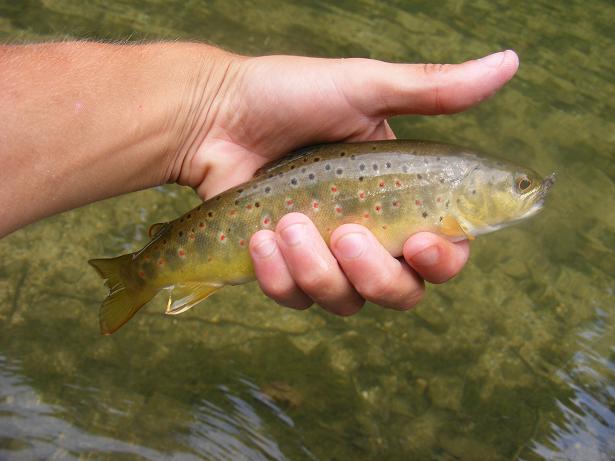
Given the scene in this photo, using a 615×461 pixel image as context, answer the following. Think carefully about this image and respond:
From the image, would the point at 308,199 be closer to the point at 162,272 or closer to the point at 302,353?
the point at 162,272

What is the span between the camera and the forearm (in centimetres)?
239

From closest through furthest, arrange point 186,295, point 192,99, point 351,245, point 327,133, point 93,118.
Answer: point 351,245 → point 186,295 → point 93,118 → point 327,133 → point 192,99

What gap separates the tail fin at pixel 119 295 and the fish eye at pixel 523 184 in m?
1.44

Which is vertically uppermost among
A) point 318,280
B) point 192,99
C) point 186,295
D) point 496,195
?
point 496,195

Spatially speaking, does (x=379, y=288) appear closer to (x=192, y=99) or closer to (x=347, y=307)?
(x=347, y=307)

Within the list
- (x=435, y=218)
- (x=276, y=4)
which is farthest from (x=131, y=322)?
(x=276, y=4)

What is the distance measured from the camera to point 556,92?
559 cm

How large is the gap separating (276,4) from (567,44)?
278 cm

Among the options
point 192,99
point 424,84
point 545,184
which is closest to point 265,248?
point 424,84

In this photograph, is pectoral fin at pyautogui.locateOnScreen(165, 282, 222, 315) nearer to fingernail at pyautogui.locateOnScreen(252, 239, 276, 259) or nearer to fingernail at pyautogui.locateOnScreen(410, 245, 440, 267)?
fingernail at pyautogui.locateOnScreen(252, 239, 276, 259)

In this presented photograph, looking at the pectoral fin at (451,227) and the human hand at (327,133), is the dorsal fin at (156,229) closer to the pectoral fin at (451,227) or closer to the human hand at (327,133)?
the human hand at (327,133)

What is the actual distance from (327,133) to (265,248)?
0.67 meters

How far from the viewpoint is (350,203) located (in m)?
2.36

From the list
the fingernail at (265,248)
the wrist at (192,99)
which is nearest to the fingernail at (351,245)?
the fingernail at (265,248)
